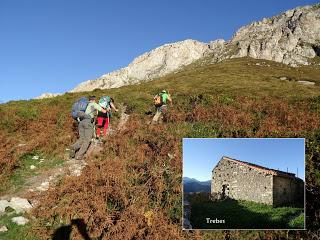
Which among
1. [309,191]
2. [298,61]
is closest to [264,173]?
[309,191]

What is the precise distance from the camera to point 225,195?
10.8 meters

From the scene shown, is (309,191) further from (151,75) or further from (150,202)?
(151,75)

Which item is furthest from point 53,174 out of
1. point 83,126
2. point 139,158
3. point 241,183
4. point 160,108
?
point 160,108

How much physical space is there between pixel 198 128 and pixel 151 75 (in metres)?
180

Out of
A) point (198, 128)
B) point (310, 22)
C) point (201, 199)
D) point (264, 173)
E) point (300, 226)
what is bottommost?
point (300, 226)

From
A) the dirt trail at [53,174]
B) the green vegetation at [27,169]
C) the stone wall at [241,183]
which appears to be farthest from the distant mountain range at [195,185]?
the green vegetation at [27,169]

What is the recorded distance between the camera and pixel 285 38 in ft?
404

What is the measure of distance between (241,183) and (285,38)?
12019 centimetres

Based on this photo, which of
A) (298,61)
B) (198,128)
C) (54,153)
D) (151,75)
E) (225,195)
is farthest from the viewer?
(151,75)

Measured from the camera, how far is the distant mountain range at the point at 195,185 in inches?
423

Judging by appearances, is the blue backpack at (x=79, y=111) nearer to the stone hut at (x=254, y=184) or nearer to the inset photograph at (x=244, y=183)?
the inset photograph at (x=244, y=183)

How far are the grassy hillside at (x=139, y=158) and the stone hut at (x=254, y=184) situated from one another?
4.12ft

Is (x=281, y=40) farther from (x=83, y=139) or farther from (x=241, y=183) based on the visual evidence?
(x=241, y=183)

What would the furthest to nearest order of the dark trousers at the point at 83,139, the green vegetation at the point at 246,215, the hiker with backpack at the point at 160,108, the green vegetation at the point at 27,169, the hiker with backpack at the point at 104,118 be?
the hiker with backpack at the point at 160,108
the hiker with backpack at the point at 104,118
the dark trousers at the point at 83,139
the green vegetation at the point at 27,169
the green vegetation at the point at 246,215
